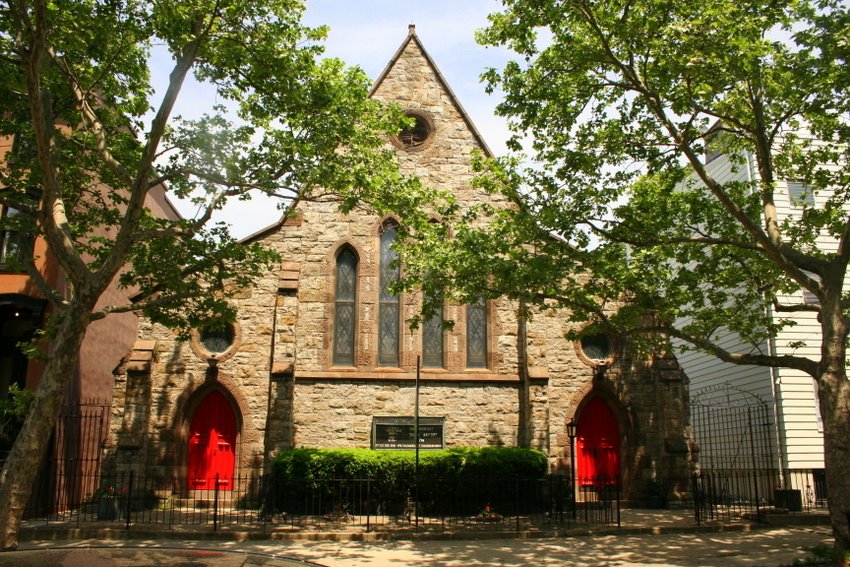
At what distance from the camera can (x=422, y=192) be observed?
561 inches

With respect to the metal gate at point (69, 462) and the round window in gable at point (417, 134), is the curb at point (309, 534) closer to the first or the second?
the metal gate at point (69, 462)

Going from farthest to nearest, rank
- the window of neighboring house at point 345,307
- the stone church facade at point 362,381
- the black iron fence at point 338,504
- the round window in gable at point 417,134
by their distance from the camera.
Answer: the round window in gable at point 417,134 → the window of neighboring house at point 345,307 → the stone church facade at point 362,381 → the black iron fence at point 338,504

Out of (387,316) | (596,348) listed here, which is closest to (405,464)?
(387,316)

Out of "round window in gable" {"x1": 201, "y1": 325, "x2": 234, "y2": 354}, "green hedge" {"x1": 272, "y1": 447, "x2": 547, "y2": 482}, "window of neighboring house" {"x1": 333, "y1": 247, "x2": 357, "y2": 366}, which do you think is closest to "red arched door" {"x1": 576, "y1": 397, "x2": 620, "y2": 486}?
"green hedge" {"x1": 272, "y1": 447, "x2": 547, "y2": 482}

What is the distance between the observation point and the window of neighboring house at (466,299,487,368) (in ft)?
64.2

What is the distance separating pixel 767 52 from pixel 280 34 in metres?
8.00

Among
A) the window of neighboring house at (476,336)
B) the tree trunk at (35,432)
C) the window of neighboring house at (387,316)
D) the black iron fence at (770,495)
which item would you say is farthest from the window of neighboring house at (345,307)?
the black iron fence at (770,495)

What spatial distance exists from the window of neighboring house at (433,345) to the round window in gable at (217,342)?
487 centimetres

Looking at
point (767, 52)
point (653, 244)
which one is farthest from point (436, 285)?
point (767, 52)

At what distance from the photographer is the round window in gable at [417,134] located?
20.9 meters

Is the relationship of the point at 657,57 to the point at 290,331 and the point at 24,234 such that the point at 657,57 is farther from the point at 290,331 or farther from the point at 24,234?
the point at 24,234

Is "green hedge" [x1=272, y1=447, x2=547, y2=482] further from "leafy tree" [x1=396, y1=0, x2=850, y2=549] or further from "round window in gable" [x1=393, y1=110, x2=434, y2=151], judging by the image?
"round window in gable" [x1=393, y1=110, x2=434, y2=151]

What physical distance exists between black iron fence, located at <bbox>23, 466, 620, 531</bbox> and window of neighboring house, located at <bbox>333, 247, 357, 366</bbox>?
11.9ft

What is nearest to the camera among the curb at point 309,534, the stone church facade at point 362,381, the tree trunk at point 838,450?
the tree trunk at point 838,450
